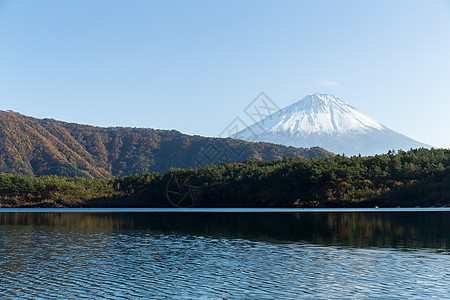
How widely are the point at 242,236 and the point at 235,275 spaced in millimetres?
22723

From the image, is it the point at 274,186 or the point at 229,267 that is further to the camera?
the point at 274,186

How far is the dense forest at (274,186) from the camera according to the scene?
11362 cm

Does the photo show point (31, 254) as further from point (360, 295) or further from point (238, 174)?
point (238, 174)

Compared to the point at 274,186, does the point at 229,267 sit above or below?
above

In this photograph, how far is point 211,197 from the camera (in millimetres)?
140000

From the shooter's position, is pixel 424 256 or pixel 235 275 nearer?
pixel 235 275

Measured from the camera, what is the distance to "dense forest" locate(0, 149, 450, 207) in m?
114

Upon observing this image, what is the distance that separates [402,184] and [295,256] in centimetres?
8834

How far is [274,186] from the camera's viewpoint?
416 ft

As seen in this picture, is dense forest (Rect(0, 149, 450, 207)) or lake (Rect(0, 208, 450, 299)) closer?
lake (Rect(0, 208, 450, 299))

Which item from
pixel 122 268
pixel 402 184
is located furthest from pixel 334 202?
pixel 122 268

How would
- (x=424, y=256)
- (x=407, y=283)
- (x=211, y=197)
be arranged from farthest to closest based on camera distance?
1. (x=211, y=197)
2. (x=424, y=256)
3. (x=407, y=283)

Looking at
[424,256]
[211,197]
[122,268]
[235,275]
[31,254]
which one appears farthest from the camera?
[211,197]

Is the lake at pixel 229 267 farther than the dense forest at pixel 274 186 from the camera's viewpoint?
No
